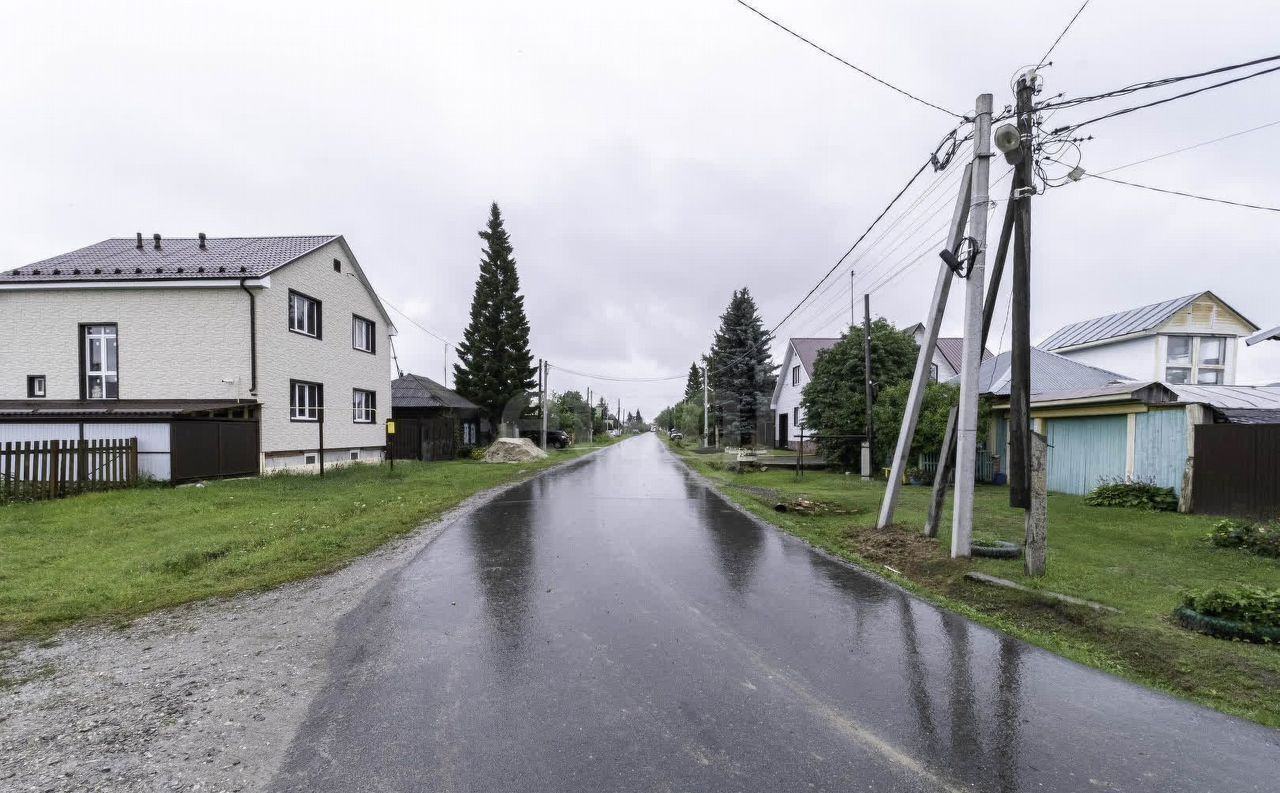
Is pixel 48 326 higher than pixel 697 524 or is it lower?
higher

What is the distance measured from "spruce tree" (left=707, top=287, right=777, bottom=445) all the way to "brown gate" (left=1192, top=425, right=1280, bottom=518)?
2601cm

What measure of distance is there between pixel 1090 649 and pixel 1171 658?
51 centimetres

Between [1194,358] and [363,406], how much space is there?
105 feet

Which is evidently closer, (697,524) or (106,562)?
(106,562)

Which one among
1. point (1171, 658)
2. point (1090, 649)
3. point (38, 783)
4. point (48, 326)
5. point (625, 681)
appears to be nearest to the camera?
point (38, 783)

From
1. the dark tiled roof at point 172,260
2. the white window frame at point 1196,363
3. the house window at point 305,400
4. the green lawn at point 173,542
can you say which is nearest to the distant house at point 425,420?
the house window at point 305,400

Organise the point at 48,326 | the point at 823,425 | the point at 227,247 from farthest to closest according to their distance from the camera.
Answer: the point at 823,425 → the point at 227,247 → the point at 48,326

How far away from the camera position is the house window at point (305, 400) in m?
19.1

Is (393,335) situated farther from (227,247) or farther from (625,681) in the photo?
(625,681)

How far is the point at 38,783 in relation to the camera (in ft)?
9.45

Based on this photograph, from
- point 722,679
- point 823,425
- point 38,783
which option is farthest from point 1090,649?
point 823,425

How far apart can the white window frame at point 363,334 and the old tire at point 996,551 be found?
75.2ft

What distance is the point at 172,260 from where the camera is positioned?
63.0 ft

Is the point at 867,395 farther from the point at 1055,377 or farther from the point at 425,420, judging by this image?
the point at 425,420
